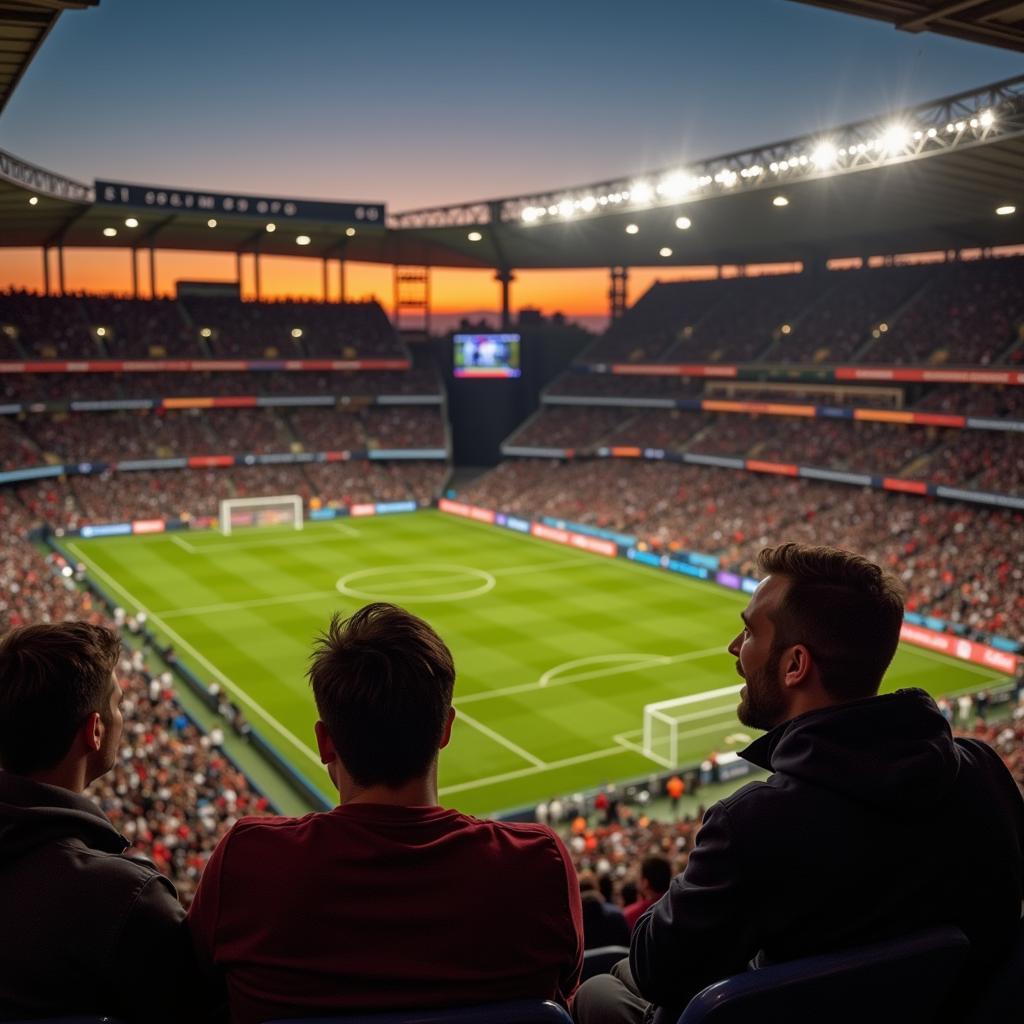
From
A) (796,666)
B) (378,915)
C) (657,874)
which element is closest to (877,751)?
(796,666)

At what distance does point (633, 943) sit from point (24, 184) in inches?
1733

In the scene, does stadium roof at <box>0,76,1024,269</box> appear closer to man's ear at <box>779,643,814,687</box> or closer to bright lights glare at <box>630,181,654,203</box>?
bright lights glare at <box>630,181,654,203</box>

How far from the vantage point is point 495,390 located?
2697 inches

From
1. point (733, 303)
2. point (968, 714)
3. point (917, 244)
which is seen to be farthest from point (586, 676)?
point (733, 303)

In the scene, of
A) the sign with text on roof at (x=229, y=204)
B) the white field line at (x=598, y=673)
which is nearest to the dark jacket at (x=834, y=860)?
the white field line at (x=598, y=673)

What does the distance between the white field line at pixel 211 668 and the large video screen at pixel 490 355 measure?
2950 cm

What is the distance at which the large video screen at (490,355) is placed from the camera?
6781 cm

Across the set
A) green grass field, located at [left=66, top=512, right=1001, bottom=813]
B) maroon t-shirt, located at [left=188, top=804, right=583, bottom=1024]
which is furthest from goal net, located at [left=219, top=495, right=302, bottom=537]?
maroon t-shirt, located at [left=188, top=804, right=583, bottom=1024]

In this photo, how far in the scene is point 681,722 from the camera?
26266 millimetres

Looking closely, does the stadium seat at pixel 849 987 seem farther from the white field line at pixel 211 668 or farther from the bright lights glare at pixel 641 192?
the bright lights glare at pixel 641 192

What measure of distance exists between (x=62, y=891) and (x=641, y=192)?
47262mm

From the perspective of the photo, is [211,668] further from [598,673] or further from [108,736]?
[108,736]

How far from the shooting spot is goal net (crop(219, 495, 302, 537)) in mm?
54312

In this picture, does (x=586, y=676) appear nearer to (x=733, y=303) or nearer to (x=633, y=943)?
(x=633, y=943)
